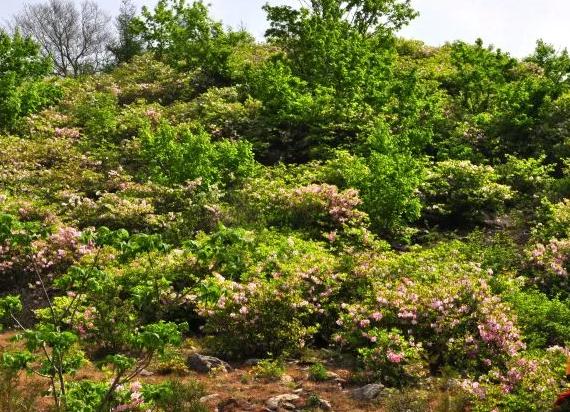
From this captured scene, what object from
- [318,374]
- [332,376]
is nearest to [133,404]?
[318,374]

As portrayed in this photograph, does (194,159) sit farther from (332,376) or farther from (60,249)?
(332,376)

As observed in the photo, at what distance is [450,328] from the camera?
8.27 metres

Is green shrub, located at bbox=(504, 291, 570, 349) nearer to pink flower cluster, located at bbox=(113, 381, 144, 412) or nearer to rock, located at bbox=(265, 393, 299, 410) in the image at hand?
rock, located at bbox=(265, 393, 299, 410)

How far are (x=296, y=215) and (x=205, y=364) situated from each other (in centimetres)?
539

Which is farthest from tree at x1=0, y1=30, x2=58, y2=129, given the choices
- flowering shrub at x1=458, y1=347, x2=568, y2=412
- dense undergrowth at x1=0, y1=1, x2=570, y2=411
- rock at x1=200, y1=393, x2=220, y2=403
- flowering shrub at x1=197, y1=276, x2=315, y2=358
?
flowering shrub at x1=458, y1=347, x2=568, y2=412

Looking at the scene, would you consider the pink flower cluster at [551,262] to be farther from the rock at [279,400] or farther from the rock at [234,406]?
the rock at [234,406]

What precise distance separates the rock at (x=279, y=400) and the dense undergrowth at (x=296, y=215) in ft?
3.14

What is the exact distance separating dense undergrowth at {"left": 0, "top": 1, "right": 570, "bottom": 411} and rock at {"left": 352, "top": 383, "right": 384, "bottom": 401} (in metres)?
0.27

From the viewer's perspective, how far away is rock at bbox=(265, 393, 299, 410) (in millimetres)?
7336

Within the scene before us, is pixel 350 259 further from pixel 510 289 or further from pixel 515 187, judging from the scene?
pixel 515 187

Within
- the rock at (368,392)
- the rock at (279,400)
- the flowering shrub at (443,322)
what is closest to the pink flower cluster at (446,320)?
the flowering shrub at (443,322)

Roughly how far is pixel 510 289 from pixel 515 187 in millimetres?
6760

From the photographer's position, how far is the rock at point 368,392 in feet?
24.3

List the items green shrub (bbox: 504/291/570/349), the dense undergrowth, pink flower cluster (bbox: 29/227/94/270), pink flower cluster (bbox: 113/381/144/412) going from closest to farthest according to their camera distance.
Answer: pink flower cluster (bbox: 113/381/144/412)
the dense undergrowth
green shrub (bbox: 504/291/570/349)
pink flower cluster (bbox: 29/227/94/270)
